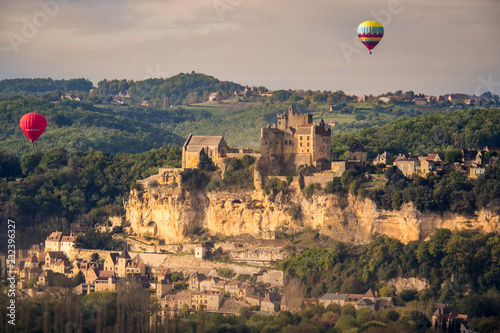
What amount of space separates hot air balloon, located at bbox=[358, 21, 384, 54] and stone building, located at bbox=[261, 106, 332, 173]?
5.46 m

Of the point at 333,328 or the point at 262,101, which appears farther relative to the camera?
the point at 262,101

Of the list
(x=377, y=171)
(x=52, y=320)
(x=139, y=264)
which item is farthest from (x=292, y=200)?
(x=52, y=320)

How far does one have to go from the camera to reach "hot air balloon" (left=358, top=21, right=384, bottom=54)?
207 feet

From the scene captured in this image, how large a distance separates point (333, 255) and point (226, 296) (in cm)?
603

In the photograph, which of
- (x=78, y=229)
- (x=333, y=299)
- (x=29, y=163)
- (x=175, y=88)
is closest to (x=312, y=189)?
(x=333, y=299)

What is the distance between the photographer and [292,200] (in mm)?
62688

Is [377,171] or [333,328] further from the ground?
[377,171]

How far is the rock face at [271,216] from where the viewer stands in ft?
192

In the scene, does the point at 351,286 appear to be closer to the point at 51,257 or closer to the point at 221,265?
the point at 221,265

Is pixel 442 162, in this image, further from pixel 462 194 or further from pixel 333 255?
pixel 333 255

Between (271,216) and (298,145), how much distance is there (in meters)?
4.34

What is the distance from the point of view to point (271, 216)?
6334 cm

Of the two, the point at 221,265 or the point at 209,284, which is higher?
the point at 221,265

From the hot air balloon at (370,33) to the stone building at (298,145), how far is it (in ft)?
17.9
